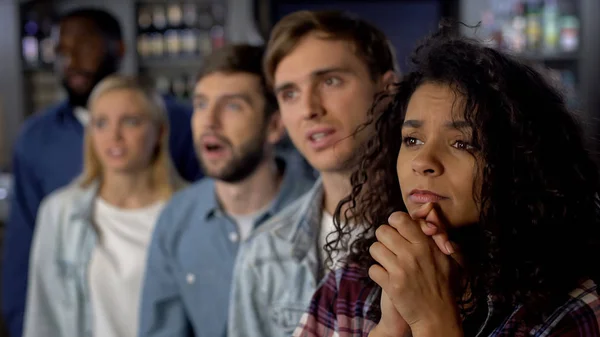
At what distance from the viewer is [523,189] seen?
98 centimetres

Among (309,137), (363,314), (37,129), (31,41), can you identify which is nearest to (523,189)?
(363,314)

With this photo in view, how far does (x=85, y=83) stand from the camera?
8.91 feet

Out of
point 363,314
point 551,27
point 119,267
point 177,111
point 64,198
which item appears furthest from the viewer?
point 551,27

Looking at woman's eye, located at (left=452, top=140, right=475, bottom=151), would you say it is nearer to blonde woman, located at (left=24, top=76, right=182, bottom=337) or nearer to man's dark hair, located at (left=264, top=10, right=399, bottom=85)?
man's dark hair, located at (left=264, top=10, right=399, bottom=85)

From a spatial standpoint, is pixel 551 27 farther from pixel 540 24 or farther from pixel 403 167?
pixel 403 167

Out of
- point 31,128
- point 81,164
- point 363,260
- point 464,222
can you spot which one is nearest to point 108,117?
point 81,164

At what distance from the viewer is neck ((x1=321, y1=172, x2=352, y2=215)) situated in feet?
4.78

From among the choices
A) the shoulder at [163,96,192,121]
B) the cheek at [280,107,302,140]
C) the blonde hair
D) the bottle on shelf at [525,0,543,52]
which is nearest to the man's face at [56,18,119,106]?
the shoulder at [163,96,192,121]

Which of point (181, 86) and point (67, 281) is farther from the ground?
point (181, 86)

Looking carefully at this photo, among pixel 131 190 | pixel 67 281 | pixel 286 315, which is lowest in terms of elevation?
pixel 67 281

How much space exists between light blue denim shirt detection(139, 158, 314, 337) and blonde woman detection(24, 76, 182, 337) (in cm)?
20

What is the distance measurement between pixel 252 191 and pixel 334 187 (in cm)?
36

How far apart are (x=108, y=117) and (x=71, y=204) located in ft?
0.93

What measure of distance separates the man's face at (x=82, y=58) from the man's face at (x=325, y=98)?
141 cm
